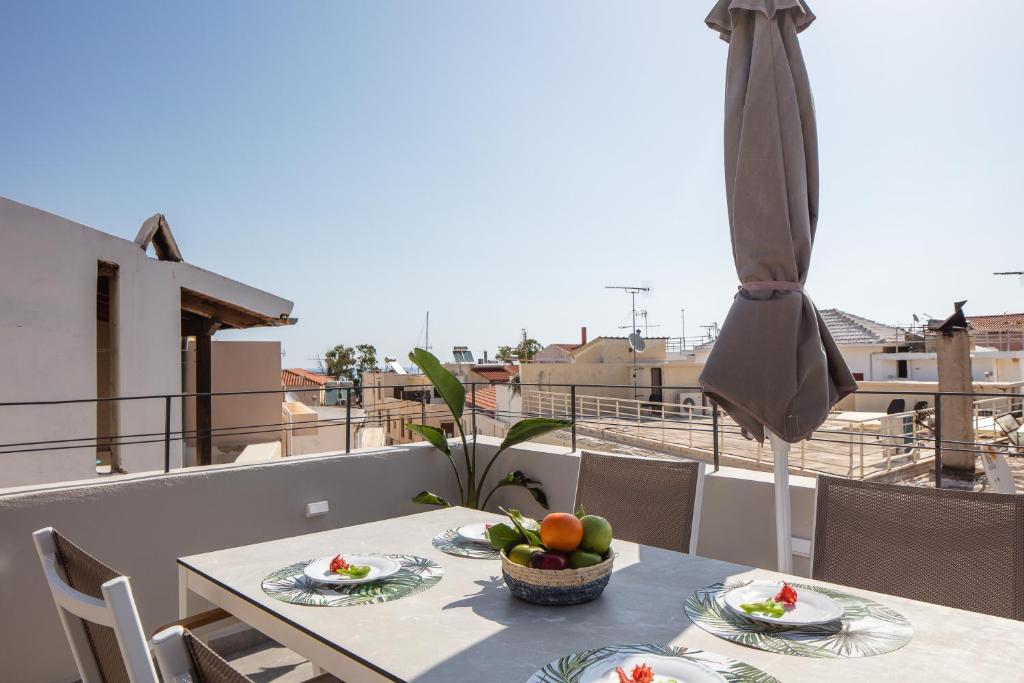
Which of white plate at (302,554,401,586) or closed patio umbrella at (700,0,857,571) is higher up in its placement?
closed patio umbrella at (700,0,857,571)

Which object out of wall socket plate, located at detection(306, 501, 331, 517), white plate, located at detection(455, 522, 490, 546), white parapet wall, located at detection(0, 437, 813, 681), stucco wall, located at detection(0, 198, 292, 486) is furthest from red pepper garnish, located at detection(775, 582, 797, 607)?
stucco wall, located at detection(0, 198, 292, 486)

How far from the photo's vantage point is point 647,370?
85.0 feet

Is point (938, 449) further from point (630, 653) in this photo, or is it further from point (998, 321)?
point (998, 321)

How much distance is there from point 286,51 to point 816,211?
25.2 ft

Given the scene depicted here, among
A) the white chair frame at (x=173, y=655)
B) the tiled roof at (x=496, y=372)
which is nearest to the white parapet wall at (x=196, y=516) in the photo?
the white chair frame at (x=173, y=655)

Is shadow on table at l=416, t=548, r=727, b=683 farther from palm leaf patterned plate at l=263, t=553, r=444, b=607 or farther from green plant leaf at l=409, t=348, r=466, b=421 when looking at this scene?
green plant leaf at l=409, t=348, r=466, b=421

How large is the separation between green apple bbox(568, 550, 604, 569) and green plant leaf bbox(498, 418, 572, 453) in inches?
105

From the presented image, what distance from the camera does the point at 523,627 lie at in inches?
58.6

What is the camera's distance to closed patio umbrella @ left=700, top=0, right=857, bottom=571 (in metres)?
2.21

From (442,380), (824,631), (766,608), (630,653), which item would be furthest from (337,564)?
(442,380)

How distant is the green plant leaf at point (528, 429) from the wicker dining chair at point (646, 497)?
157cm

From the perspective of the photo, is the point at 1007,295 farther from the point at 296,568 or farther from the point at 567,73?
the point at 296,568

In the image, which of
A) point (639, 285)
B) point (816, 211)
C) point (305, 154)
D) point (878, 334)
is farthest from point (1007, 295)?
point (816, 211)

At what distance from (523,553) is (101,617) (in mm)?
906
